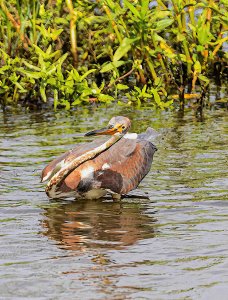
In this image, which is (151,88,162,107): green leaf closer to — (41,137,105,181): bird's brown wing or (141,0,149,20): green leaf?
(141,0,149,20): green leaf

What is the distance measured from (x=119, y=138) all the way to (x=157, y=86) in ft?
9.61

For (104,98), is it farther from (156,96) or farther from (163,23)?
(163,23)

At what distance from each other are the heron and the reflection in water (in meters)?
0.12

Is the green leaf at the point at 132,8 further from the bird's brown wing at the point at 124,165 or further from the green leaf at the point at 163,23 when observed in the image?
the bird's brown wing at the point at 124,165

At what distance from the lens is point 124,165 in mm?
8219

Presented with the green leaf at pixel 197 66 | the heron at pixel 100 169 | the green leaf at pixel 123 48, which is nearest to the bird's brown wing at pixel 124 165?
the heron at pixel 100 169

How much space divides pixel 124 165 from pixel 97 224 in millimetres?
1050

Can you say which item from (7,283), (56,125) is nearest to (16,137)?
(56,125)

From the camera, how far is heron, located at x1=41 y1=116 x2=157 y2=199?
7945 millimetres

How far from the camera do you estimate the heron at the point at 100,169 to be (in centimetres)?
795

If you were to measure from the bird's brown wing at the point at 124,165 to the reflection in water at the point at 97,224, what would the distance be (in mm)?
161

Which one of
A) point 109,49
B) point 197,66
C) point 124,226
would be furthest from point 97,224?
point 109,49

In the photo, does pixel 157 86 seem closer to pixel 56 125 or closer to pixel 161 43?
pixel 161 43

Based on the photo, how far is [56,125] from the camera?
35.9ft
